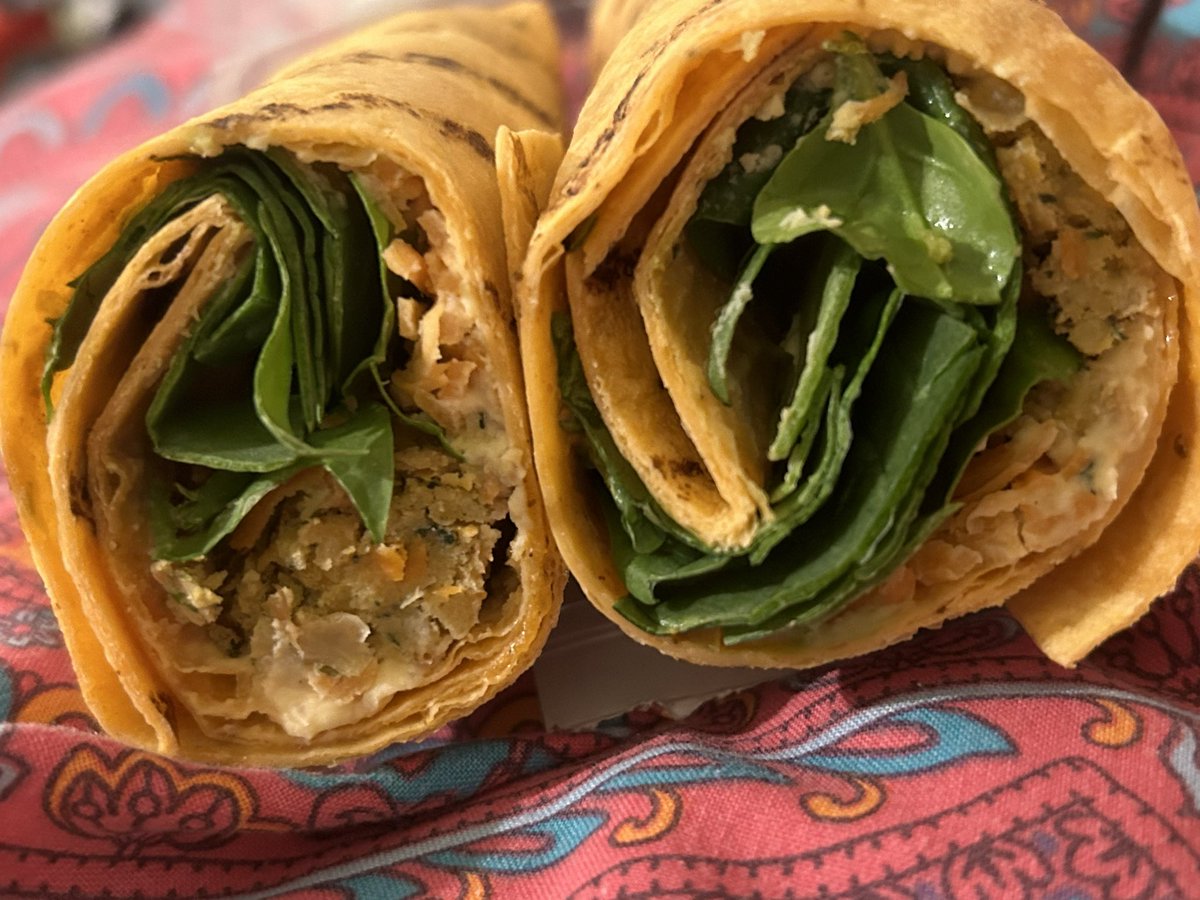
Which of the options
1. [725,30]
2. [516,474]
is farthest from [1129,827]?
[725,30]

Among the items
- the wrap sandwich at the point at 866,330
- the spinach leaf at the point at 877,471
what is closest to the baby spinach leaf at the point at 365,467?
the wrap sandwich at the point at 866,330

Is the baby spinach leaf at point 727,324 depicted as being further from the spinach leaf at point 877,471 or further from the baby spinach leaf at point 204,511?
the baby spinach leaf at point 204,511

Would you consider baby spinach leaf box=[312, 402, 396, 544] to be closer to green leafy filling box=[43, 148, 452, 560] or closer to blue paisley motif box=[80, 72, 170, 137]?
green leafy filling box=[43, 148, 452, 560]

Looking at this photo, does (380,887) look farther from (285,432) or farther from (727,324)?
(727,324)

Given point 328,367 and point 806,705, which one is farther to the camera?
point 806,705

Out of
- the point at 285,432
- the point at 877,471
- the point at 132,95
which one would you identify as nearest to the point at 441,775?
the point at 285,432

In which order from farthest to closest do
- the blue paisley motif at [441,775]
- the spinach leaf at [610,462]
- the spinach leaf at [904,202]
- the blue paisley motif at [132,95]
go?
the blue paisley motif at [132,95], the blue paisley motif at [441,775], the spinach leaf at [610,462], the spinach leaf at [904,202]

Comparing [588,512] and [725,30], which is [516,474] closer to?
[588,512]

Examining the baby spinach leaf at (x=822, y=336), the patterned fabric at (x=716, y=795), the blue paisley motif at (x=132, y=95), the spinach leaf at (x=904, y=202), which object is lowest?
Result: the patterned fabric at (x=716, y=795)
